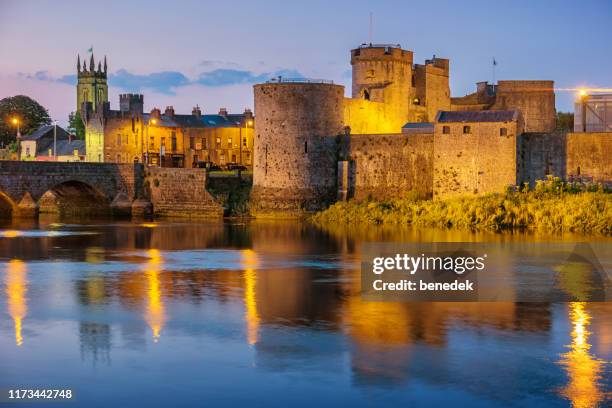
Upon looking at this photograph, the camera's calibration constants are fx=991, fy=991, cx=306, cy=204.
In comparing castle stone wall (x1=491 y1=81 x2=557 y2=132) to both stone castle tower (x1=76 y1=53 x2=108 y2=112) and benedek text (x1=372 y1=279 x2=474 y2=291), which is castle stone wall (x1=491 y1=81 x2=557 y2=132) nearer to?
benedek text (x1=372 y1=279 x2=474 y2=291)

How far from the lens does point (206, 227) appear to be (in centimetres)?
4162

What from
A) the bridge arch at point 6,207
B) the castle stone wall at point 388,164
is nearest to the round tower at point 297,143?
the castle stone wall at point 388,164

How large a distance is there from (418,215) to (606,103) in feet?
40.0

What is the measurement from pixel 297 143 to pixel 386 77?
12.4 m

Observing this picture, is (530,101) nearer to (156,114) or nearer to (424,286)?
(156,114)

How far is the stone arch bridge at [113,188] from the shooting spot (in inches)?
1872

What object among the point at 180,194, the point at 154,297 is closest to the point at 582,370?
the point at 154,297

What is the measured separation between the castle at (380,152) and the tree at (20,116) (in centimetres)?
4788

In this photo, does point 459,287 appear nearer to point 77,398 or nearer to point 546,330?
point 546,330

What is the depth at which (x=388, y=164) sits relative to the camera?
148ft

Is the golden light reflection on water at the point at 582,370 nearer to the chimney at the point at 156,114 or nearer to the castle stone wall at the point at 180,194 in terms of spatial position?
the castle stone wall at the point at 180,194

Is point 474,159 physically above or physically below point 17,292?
above

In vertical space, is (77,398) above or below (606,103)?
below

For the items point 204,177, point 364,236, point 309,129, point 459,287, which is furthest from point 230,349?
point 204,177
